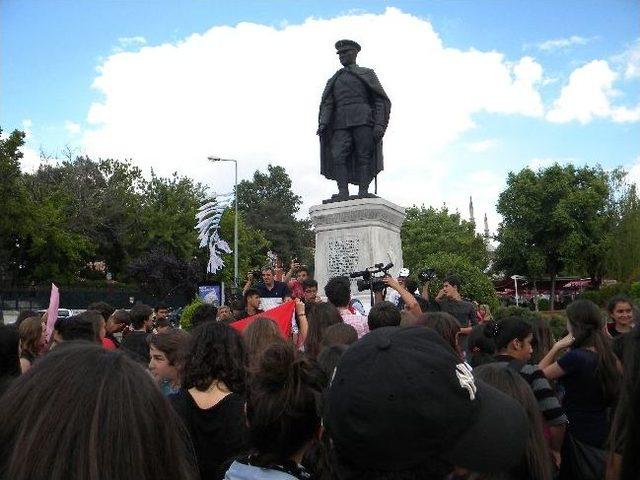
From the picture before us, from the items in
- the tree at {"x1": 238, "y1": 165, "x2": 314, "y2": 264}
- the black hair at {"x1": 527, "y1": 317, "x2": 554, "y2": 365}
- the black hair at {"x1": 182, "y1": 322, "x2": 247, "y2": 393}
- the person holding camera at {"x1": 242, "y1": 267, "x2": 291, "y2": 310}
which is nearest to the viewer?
the black hair at {"x1": 182, "y1": 322, "x2": 247, "y2": 393}

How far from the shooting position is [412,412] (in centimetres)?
143

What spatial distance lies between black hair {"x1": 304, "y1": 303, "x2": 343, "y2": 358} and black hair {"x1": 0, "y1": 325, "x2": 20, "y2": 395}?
2.42 metres

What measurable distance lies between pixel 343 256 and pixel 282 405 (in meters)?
8.60

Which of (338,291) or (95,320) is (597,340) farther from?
(95,320)

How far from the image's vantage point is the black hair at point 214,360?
323 cm

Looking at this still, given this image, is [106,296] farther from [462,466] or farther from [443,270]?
[462,466]

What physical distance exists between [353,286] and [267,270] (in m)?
2.64

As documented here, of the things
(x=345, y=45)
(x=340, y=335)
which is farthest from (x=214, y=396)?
(x=345, y=45)

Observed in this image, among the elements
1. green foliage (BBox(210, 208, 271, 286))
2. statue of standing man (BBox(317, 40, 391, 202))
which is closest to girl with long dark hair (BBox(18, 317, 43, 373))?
statue of standing man (BBox(317, 40, 391, 202))

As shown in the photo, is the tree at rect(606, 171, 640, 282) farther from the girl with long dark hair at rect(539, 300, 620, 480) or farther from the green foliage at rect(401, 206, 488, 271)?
the girl with long dark hair at rect(539, 300, 620, 480)

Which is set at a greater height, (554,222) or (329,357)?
(554,222)

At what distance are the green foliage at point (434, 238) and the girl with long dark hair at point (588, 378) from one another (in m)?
51.9

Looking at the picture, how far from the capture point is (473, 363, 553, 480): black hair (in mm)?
2627

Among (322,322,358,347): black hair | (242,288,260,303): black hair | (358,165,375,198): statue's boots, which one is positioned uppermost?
(358,165,375,198): statue's boots
